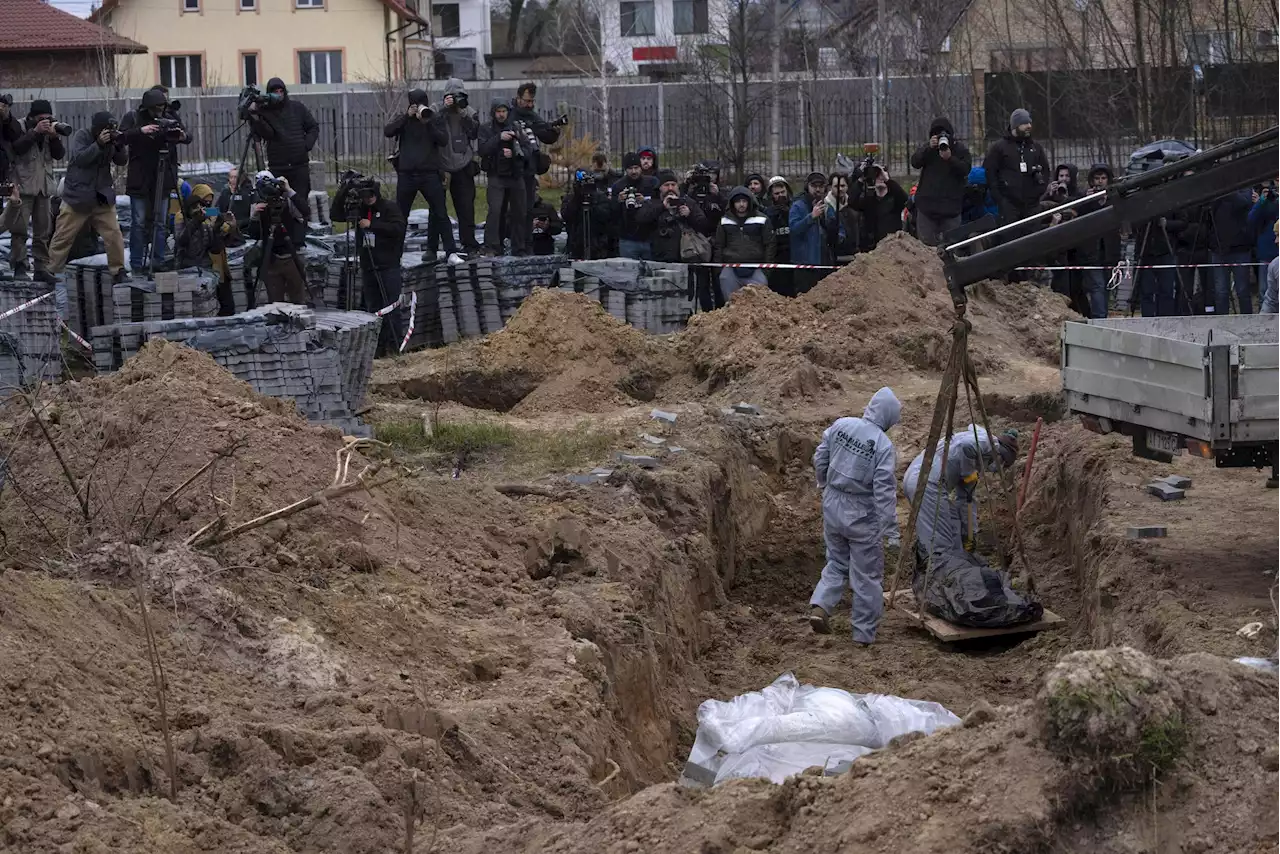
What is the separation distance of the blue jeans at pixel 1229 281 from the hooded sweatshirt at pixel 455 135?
324 inches

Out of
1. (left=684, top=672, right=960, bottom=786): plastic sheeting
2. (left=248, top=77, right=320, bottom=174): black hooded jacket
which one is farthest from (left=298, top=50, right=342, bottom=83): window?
(left=684, top=672, right=960, bottom=786): plastic sheeting

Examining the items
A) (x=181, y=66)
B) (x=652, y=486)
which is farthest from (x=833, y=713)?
(x=181, y=66)

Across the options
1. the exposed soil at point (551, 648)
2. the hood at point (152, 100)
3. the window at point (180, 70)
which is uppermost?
the window at point (180, 70)

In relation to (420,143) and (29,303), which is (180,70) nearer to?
(420,143)

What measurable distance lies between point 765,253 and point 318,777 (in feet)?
41.7

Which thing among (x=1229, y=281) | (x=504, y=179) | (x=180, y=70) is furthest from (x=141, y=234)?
(x=180, y=70)

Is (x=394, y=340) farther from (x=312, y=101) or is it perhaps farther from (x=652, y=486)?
(x=312, y=101)

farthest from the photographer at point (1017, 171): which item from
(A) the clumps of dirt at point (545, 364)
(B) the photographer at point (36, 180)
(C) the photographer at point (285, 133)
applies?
(B) the photographer at point (36, 180)

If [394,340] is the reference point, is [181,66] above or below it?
above

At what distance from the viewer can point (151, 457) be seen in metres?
9.57

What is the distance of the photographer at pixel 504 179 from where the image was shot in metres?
18.4

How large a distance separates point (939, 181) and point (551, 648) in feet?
36.1

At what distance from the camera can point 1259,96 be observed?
26062 millimetres

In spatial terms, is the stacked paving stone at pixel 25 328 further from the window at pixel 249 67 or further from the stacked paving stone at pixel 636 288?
the window at pixel 249 67
